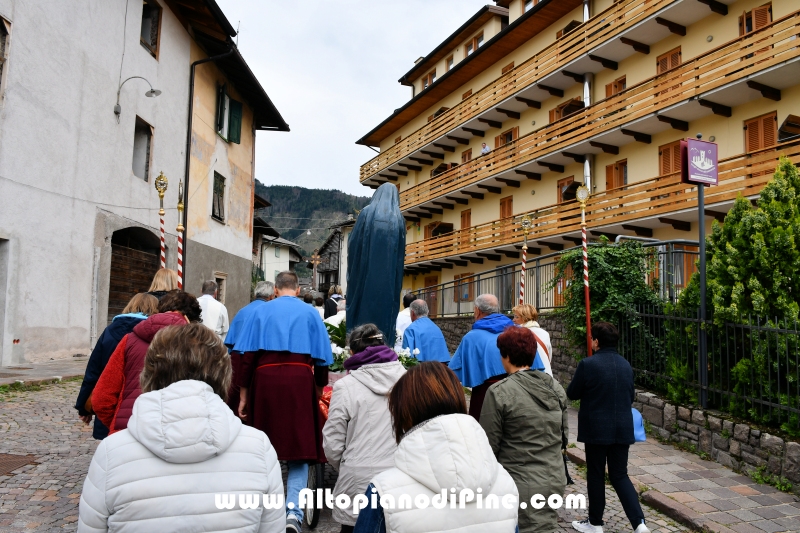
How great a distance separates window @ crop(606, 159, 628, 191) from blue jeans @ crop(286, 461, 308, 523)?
712 inches

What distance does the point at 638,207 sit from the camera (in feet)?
59.1

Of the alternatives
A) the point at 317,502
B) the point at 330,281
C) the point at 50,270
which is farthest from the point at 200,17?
the point at 330,281

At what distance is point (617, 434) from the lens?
173 inches

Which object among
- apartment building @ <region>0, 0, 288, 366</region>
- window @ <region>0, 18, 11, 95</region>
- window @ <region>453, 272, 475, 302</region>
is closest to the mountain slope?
window @ <region>453, 272, 475, 302</region>

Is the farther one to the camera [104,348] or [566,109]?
[566,109]

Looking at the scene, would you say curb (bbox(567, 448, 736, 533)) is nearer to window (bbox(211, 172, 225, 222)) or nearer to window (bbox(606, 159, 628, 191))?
window (bbox(606, 159, 628, 191))

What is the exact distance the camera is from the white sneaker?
4.56 meters

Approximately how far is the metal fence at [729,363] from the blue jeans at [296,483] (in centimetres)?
476

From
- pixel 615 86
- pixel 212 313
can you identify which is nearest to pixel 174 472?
pixel 212 313

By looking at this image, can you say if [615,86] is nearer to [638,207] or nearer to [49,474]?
[638,207]

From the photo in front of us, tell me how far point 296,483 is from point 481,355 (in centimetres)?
171

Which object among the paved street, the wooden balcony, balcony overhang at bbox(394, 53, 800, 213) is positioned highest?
balcony overhang at bbox(394, 53, 800, 213)

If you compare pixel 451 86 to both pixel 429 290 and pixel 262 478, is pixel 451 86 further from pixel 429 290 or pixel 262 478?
pixel 262 478

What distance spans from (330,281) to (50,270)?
53799 mm
